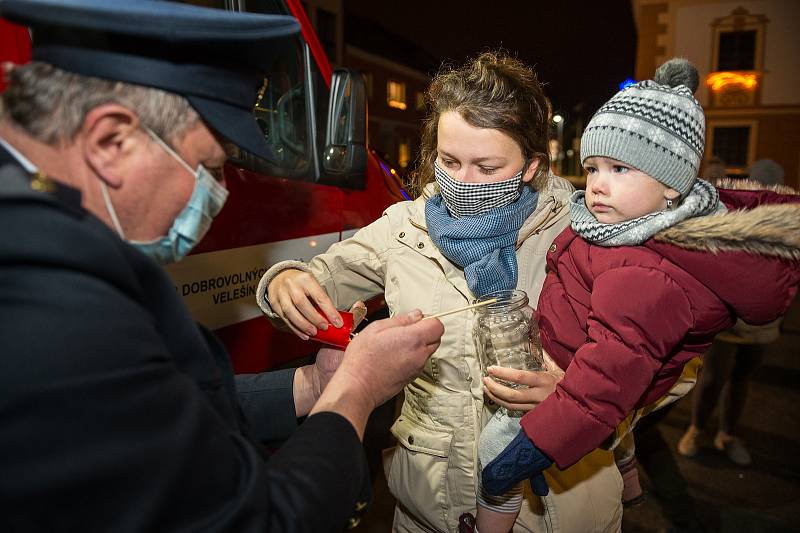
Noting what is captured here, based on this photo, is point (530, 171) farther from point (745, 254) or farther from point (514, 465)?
point (514, 465)

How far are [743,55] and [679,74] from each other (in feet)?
112

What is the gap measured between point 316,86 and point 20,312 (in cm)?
267

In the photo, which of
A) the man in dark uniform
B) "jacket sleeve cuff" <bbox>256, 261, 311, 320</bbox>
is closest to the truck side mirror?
"jacket sleeve cuff" <bbox>256, 261, 311, 320</bbox>

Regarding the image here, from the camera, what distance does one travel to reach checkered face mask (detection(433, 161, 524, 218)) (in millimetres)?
1901

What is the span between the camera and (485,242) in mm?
1878

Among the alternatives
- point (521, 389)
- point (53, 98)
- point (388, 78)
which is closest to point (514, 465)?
point (521, 389)

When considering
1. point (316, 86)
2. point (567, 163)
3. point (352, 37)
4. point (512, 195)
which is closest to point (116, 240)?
point (512, 195)

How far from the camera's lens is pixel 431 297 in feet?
6.31

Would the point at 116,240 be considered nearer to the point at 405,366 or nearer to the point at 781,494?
the point at 405,366

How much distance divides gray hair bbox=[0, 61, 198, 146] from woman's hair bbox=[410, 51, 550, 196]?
117 cm

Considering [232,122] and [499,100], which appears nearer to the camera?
[232,122]

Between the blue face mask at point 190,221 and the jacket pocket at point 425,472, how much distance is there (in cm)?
104

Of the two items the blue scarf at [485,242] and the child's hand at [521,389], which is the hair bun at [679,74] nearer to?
the blue scarf at [485,242]

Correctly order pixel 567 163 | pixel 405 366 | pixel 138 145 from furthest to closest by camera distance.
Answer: pixel 567 163
pixel 405 366
pixel 138 145
